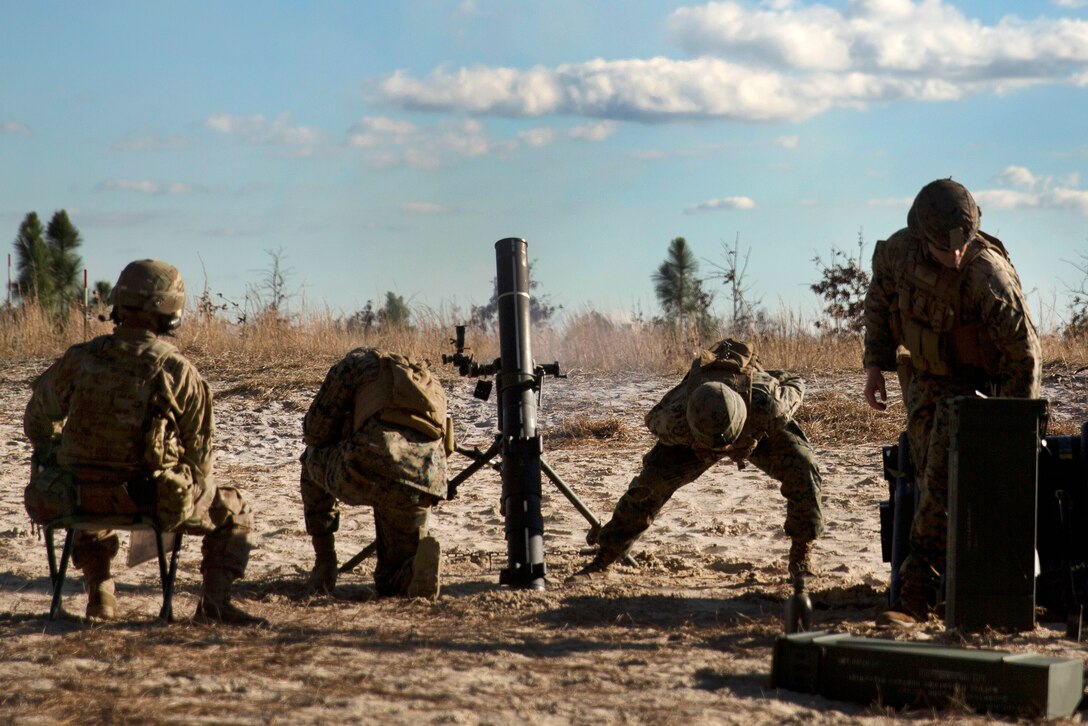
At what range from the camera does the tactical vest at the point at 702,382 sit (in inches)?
267

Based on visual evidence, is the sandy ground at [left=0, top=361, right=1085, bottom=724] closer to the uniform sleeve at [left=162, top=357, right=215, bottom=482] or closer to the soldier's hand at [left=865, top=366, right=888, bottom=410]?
the uniform sleeve at [left=162, top=357, right=215, bottom=482]

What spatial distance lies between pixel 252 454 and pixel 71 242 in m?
22.6

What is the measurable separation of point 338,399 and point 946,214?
2831 mm

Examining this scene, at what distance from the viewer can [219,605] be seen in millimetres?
5723

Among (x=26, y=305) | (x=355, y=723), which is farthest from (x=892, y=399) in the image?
(x=26, y=305)

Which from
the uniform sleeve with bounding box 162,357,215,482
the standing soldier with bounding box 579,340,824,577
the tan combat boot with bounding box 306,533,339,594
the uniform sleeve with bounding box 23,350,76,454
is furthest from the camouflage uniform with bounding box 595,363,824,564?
the uniform sleeve with bounding box 23,350,76,454

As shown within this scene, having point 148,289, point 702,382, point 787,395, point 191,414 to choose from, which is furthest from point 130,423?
point 787,395

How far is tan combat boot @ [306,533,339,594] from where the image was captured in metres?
6.60

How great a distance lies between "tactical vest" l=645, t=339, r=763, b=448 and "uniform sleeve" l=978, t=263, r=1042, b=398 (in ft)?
4.49

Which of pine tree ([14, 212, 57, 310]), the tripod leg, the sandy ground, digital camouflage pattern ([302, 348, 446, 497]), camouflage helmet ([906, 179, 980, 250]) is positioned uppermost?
pine tree ([14, 212, 57, 310])

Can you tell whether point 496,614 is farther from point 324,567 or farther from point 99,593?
point 99,593

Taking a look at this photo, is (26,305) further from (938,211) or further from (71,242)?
(71,242)

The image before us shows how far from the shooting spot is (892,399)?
11883mm

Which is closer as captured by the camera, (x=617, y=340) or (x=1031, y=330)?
(x=1031, y=330)
